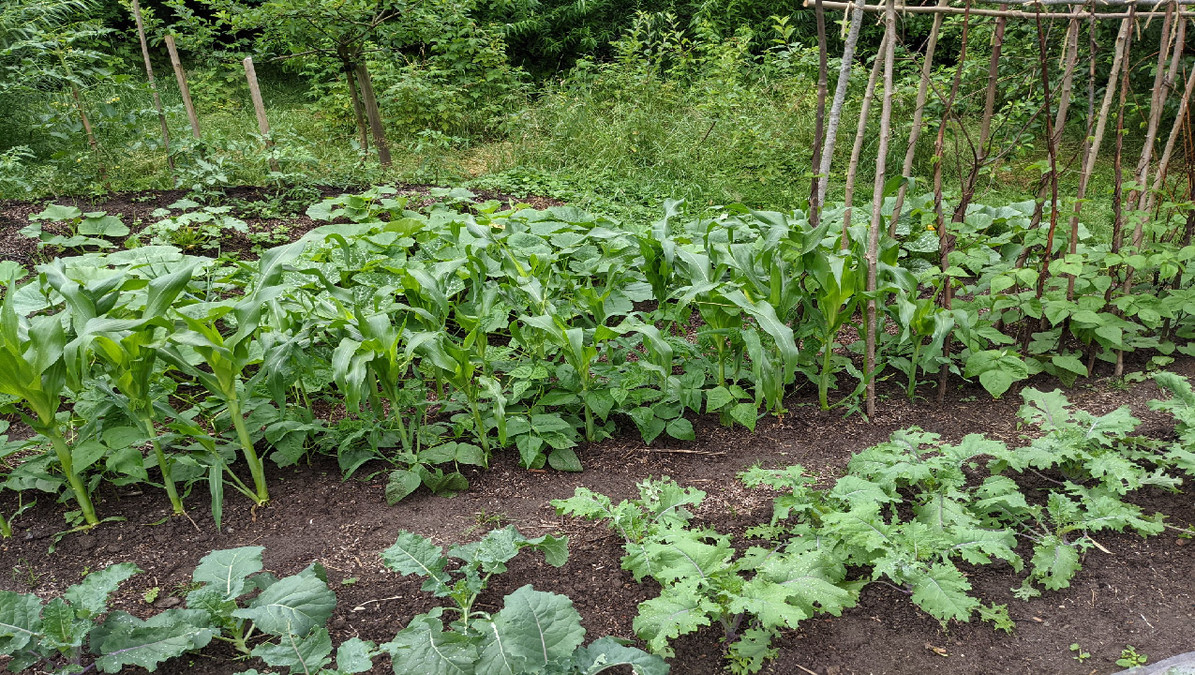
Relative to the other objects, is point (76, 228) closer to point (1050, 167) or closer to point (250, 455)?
point (250, 455)

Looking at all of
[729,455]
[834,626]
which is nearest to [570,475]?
[729,455]

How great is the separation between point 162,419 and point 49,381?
44 centimetres

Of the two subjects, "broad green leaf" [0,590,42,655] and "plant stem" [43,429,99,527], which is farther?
"plant stem" [43,429,99,527]

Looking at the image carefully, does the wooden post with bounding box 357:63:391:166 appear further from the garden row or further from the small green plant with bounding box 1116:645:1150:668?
the small green plant with bounding box 1116:645:1150:668

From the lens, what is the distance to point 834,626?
6.30 ft

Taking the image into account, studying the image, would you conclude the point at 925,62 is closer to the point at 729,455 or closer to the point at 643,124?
the point at 729,455

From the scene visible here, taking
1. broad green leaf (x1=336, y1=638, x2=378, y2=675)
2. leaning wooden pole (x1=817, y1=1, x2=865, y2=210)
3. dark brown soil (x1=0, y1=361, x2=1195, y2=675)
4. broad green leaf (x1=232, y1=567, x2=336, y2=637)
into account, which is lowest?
dark brown soil (x1=0, y1=361, x2=1195, y2=675)

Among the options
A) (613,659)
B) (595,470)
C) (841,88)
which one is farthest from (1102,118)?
(613,659)

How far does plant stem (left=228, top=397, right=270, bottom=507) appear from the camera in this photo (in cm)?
227

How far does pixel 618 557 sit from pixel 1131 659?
1249mm

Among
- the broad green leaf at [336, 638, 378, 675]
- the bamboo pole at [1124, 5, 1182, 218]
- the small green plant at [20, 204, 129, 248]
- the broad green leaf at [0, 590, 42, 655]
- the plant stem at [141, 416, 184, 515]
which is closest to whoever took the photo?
the broad green leaf at [336, 638, 378, 675]

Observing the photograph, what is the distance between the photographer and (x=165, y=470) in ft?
7.50

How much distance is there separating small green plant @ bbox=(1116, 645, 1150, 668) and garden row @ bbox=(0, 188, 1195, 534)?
1114 millimetres

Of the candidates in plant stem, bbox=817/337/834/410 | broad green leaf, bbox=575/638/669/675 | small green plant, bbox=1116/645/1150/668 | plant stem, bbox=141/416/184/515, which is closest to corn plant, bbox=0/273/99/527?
plant stem, bbox=141/416/184/515
